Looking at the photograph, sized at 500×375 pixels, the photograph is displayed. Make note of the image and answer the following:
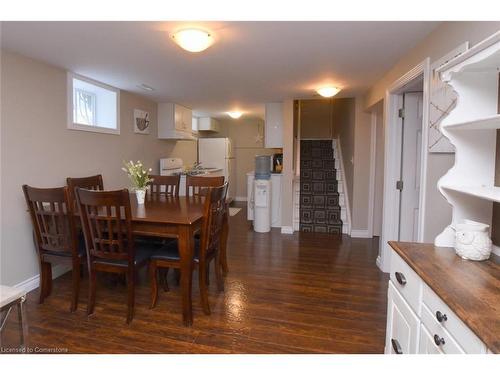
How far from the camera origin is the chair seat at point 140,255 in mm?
2322

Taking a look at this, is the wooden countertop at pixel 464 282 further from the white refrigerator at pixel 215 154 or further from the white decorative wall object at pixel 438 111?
the white refrigerator at pixel 215 154

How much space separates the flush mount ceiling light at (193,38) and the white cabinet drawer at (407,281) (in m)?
1.88

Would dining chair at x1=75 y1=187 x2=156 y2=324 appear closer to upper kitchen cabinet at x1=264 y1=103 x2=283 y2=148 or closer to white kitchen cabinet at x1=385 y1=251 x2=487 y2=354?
white kitchen cabinet at x1=385 y1=251 x2=487 y2=354

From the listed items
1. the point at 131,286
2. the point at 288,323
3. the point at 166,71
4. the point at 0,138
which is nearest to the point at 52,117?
the point at 0,138

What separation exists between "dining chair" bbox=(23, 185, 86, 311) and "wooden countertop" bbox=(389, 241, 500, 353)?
2.33m

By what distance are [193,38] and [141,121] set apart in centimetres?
287

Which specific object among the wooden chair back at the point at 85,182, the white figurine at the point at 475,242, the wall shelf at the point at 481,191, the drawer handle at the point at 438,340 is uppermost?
the wall shelf at the point at 481,191

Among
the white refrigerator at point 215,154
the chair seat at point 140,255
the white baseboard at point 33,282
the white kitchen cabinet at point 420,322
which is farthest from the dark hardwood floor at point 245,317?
the white refrigerator at point 215,154

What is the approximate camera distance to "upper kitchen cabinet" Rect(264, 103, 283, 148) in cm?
526

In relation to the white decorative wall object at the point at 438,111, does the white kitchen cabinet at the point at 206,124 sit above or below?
above

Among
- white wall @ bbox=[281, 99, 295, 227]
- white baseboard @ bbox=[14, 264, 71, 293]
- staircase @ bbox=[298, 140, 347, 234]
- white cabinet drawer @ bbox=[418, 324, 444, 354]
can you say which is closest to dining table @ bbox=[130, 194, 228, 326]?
white baseboard @ bbox=[14, 264, 71, 293]

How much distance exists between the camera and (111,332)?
7.10ft
